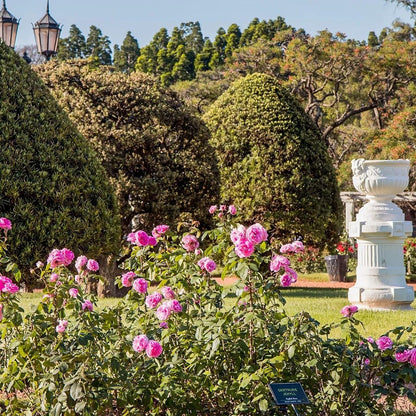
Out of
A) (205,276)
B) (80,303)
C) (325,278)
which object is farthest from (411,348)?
(325,278)

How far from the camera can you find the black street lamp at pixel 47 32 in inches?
435

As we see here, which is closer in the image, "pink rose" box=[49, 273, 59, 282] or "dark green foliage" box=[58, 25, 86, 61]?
"pink rose" box=[49, 273, 59, 282]

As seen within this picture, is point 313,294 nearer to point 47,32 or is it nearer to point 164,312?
point 47,32

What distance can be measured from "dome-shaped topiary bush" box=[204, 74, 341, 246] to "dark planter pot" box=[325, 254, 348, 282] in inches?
104

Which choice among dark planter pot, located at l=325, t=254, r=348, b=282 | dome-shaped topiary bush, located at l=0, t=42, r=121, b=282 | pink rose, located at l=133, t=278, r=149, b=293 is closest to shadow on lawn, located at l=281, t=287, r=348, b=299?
dark planter pot, located at l=325, t=254, r=348, b=282

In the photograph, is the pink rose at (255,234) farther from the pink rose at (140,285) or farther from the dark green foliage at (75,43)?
the dark green foliage at (75,43)

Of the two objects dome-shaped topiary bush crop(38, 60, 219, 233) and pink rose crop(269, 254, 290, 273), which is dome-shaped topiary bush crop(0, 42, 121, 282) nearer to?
dome-shaped topiary bush crop(38, 60, 219, 233)

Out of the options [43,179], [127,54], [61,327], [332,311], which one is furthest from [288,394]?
[127,54]

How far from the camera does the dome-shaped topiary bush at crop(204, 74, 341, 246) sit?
42.3 feet

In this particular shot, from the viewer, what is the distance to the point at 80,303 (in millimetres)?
3801

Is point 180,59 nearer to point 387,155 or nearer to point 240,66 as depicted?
point 240,66

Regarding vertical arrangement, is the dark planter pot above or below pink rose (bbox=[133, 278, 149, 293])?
below

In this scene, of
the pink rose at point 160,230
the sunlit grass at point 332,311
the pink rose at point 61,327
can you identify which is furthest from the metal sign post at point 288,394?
the sunlit grass at point 332,311

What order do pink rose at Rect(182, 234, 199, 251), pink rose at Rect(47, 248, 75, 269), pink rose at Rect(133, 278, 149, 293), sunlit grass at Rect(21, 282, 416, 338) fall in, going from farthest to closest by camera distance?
sunlit grass at Rect(21, 282, 416, 338) → pink rose at Rect(182, 234, 199, 251) → pink rose at Rect(133, 278, 149, 293) → pink rose at Rect(47, 248, 75, 269)
